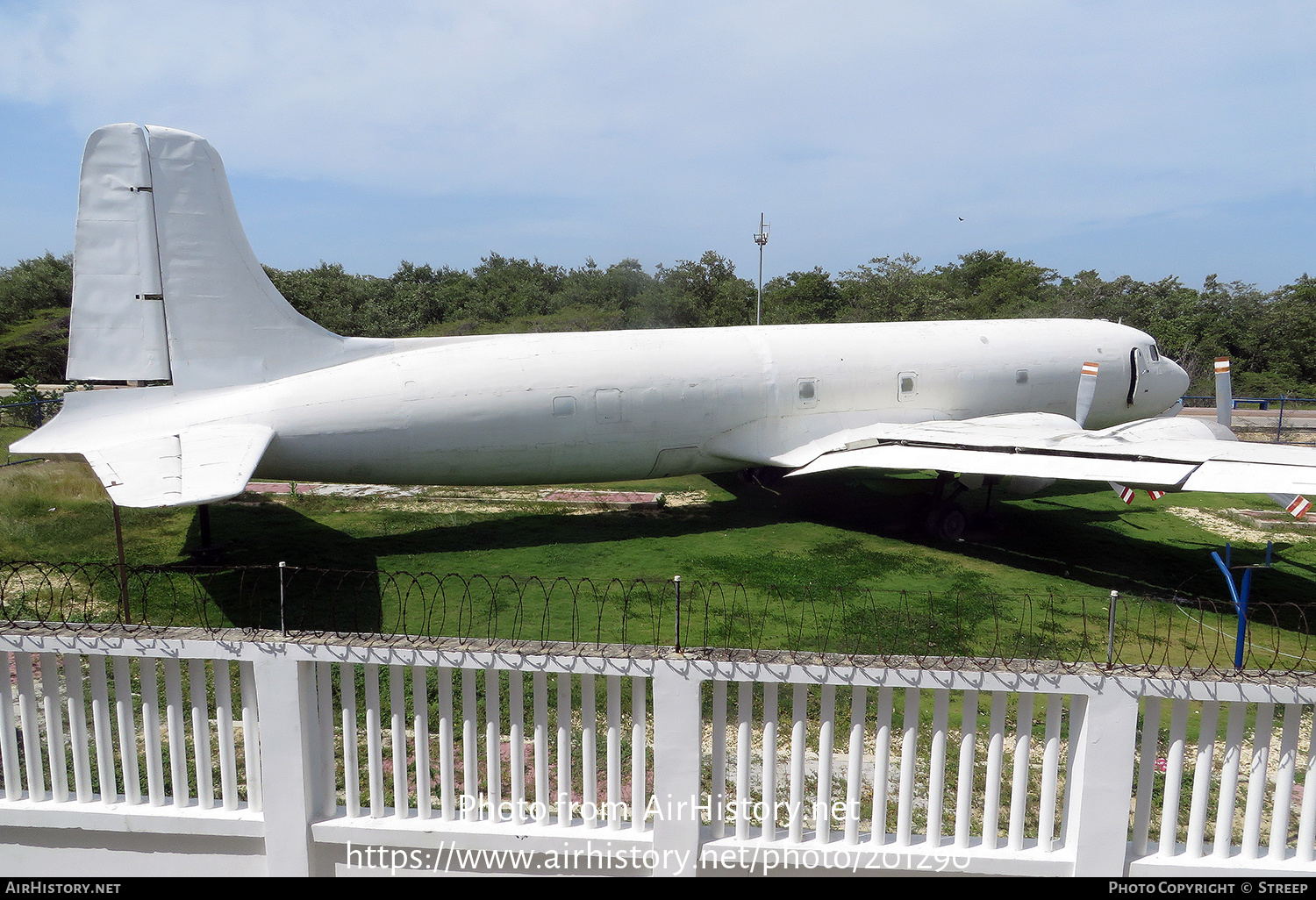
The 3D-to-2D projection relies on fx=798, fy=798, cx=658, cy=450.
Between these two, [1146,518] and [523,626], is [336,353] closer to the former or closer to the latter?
[523,626]

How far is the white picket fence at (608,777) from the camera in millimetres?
4762

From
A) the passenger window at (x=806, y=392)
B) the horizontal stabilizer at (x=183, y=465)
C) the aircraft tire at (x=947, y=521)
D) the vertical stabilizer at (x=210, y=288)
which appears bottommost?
the aircraft tire at (x=947, y=521)

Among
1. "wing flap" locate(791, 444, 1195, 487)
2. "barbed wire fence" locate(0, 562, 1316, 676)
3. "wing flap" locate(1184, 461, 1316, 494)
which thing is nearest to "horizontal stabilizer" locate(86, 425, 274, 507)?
"barbed wire fence" locate(0, 562, 1316, 676)

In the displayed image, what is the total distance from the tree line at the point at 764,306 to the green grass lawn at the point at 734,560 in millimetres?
34052

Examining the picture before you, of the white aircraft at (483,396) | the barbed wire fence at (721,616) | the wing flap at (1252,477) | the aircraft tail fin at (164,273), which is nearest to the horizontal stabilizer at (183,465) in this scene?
the white aircraft at (483,396)

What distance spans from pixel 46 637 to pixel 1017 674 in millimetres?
6080

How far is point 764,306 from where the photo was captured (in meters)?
59.5

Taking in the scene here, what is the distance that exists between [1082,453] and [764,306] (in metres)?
47.7

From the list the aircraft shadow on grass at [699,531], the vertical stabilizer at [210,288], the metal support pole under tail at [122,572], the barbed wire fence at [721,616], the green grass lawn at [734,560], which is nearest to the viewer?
the metal support pole under tail at [122,572]

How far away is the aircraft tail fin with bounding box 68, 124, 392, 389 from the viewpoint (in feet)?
37.9


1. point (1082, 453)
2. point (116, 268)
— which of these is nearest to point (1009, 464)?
point (1082, 453)

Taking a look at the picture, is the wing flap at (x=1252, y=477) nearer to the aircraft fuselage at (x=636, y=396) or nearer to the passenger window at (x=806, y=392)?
the aircraft fuselage at (x=636, y=396)

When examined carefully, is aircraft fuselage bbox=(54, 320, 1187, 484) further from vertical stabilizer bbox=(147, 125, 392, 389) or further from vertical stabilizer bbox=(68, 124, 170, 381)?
vertical stabilizer bbox=(68, 124, 170, 381)

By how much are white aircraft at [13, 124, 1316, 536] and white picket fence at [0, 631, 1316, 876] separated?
4.33 m
